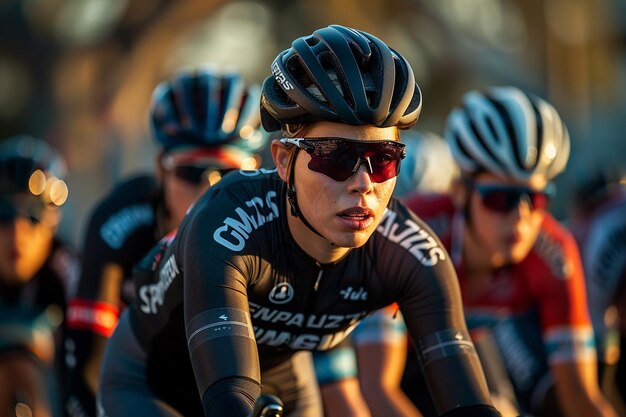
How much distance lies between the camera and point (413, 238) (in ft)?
18.3

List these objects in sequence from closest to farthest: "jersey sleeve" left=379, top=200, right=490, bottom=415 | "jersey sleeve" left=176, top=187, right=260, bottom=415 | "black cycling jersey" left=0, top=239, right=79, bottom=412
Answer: "jersey sleeve" left=176, top=187, right=260, bottom=415, "jersey sleeve" left=379, top=200, right=490, bottom=415, "black cycling jersey" left=0, top=239, right=79, bottom=412

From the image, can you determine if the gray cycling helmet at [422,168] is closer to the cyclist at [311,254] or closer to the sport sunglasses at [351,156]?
the cyclist at [311,254]

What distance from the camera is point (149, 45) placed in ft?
90.5

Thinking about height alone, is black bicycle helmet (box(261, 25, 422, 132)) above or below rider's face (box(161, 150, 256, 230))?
above

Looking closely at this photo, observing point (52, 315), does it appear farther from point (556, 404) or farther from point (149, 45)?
point (149, 45)

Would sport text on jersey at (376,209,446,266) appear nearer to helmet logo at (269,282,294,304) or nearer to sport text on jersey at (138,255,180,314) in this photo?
helmet logo at (269,282,294,304)

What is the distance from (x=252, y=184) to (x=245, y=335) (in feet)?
2.72

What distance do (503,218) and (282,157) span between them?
115 inches

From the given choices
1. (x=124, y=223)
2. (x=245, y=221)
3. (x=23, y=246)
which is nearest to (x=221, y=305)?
(x=245, y=221)

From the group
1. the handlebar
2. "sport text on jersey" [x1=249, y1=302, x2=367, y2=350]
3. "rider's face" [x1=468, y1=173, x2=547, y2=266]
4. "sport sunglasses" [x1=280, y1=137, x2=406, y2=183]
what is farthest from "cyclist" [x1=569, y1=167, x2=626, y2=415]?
the handlebar

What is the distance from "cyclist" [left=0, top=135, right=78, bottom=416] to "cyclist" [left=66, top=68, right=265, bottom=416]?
1935 millimetres

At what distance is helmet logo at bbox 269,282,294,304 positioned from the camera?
554cm

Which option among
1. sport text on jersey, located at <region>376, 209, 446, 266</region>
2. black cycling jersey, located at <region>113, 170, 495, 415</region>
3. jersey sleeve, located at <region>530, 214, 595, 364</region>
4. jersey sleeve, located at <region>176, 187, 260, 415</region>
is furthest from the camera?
jersey sleeve, located at <region>530, 214, 595, 364</region>

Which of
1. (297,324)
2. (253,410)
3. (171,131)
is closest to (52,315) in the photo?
(171,131)
